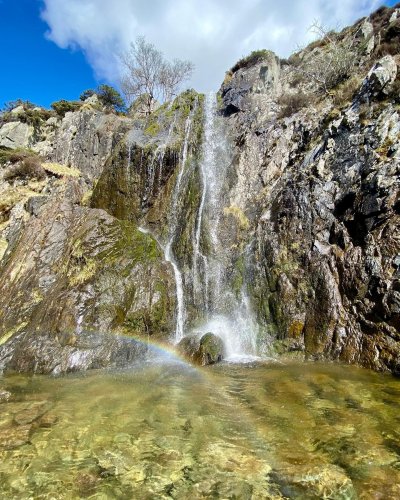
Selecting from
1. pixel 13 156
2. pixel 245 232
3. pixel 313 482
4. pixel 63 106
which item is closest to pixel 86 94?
pixel 63 106

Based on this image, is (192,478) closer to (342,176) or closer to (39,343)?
(39,343)

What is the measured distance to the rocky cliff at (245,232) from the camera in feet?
39.2

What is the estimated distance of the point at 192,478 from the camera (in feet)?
16.0

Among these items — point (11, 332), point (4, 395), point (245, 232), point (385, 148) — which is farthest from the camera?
point (245, 232)

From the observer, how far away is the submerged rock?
11.9m

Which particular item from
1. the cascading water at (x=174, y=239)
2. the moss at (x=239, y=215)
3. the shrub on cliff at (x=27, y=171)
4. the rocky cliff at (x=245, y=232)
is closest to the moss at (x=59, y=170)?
the shrub on cliff at (x=27, y=171)

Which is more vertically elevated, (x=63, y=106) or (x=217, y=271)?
(x=63, y=106)

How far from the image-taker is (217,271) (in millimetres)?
16078

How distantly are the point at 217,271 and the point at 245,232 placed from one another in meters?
2.33

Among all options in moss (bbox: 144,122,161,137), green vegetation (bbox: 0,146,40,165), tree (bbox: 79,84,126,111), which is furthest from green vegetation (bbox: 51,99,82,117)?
moss (bbox: 144,122,161,137)

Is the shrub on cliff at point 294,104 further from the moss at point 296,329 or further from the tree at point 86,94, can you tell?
the tree at point 86,94

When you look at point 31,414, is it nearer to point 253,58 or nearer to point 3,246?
point 3,246

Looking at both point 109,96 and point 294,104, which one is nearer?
point 294,104

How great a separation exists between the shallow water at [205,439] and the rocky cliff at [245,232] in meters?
2.96
